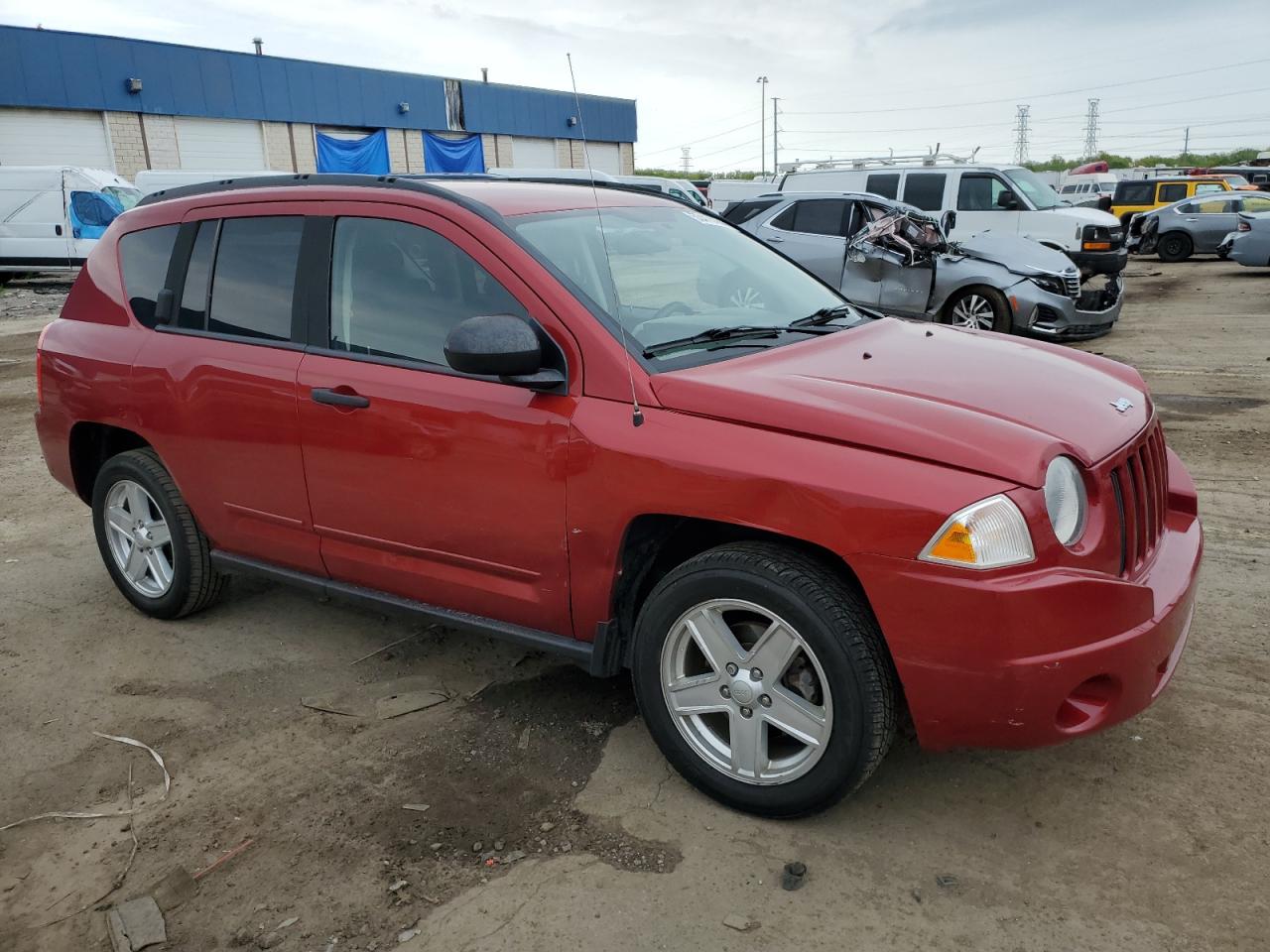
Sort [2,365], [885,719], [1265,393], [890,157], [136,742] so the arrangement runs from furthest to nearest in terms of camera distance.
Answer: [890,157] < [2,365] < [1265,393] < [136,742] < [885,719]

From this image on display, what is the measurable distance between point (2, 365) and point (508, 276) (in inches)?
448

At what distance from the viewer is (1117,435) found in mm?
2898

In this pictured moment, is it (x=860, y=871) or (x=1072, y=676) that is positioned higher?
(x=1072, y=676)

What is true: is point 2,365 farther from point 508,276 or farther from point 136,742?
point 508,276

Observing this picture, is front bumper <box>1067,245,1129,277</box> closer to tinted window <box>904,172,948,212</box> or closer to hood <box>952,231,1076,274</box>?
hood <box>952,231,1076,274</box>

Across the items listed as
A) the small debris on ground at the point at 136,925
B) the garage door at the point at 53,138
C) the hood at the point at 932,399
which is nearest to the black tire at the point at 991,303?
the hood at the point at 932,399

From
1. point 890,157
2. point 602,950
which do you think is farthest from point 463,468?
point 890,157

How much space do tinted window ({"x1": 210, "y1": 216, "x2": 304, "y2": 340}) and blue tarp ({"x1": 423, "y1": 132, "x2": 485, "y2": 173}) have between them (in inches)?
1370

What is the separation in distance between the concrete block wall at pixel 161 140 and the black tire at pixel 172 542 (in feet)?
96.4

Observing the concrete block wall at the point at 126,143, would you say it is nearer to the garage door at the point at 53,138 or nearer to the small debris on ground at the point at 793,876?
the garage door at the point at 53,138

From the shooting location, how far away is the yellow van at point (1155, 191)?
27.0 meters

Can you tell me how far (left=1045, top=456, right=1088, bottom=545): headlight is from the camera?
2.58 m

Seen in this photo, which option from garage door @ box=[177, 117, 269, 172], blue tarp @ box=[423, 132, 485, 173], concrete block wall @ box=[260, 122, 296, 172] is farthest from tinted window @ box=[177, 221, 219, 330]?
blue tarp @ box=[423, 132, 485, 173]

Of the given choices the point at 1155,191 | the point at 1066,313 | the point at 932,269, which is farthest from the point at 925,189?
the point at 1155,191
